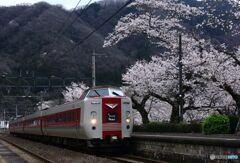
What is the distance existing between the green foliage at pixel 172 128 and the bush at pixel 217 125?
2635 mm

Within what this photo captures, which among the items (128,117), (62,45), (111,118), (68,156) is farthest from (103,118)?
(62,45)

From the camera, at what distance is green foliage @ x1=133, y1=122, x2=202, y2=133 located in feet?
72.1

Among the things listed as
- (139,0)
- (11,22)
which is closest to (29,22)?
(11,22)

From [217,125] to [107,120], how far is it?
497cm

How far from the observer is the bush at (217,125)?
62.0ft

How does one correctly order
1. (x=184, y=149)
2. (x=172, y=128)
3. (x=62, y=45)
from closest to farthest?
1. (x=184, y=149)
2. (x=172, y=128)
3. (x=62, y=45)

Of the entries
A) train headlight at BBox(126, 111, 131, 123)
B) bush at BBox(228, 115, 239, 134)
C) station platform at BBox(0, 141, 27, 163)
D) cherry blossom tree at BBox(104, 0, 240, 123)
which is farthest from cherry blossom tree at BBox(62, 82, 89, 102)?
bush at BBox(228, 115, 239, 134)

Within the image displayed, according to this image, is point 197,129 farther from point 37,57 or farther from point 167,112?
point 37,57

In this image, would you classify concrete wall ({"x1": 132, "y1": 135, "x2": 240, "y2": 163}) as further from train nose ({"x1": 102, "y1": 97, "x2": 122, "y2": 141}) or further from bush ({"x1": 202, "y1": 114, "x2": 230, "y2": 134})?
bush ({"x1": 202, "y1": 114, "x2": 230, "y2": 134})

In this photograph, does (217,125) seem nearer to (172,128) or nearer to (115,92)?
(172,128)

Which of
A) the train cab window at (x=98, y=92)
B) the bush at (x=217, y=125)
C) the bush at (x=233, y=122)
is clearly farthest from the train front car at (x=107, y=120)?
the bush at (x=233, y=122)

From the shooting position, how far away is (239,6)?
25641 millimetres

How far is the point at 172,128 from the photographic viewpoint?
2377 centimetres

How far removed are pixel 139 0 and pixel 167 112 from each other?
15716 millimetres
